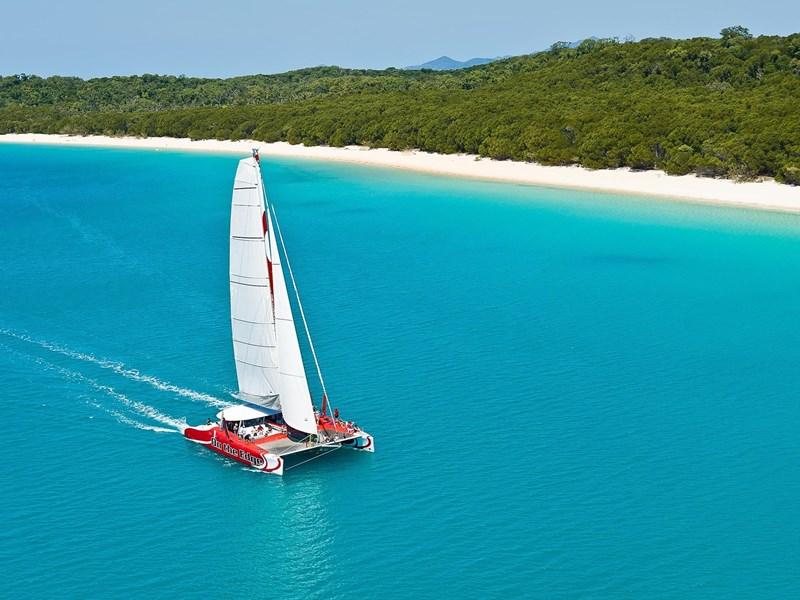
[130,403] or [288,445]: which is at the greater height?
[288,445]

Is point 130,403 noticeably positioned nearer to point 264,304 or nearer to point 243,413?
point 243,413

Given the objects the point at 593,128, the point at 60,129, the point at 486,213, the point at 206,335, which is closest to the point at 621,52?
the point at 593,128

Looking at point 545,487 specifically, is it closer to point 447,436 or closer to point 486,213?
point 447,436

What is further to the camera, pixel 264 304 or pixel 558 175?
pixel 558 175

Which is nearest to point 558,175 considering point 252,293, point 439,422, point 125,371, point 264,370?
point 125,371

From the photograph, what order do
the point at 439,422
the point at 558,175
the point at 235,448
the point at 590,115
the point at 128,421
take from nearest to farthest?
the point at 235,448 → the point at 439,422 → the point at 128,421 → the point at 558,175 → the point at 590,115
